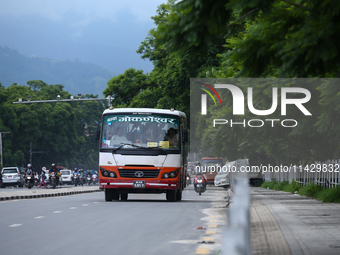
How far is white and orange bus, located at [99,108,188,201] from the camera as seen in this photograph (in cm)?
2164

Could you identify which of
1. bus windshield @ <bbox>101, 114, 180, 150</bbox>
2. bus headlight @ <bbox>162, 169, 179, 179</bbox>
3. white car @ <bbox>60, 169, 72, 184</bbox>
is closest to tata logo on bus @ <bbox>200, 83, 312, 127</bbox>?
bus windshield @ <bbox>101, 114, 180, 150</bbox>

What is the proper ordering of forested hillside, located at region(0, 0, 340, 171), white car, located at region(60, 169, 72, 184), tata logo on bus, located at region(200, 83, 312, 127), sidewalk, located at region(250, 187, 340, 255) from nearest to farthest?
forested hillside, located at region(0, 0, 340, 171), sidewalk, located at region(250, 187, 340, 255), tata logo on bus, located at region(200, 83, 312, 127), white car, located at region(60, 169, 72, 184)

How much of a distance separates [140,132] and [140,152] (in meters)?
0.78

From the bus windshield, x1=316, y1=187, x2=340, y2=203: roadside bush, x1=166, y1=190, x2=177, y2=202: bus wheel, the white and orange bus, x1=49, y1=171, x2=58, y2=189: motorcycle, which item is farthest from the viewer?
x1=49, y1=171, x2=58, y2=189: motorcycle

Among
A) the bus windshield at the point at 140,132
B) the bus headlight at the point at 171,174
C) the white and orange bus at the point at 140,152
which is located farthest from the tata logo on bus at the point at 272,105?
the bus headlight at the point at 171,174

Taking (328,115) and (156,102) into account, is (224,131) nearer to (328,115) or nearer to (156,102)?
(328,115)

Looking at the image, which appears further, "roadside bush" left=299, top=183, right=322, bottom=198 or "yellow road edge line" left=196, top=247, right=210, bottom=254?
"roadside bush" left=299, top=183, right=322, bottom=198

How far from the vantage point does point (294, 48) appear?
725 cm

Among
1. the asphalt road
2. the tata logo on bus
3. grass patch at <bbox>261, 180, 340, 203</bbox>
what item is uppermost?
the tata logo on bus

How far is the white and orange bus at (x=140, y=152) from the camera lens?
71.0ft

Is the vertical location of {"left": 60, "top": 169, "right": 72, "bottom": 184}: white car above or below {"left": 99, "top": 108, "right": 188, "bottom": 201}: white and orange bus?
below

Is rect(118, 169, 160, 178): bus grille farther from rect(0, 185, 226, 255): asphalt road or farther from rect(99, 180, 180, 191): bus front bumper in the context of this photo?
rect(0, 185, 226, 255): asphalt road

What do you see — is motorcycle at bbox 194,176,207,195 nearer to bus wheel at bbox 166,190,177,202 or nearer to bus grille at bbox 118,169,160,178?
bus wheel at bbox 166,190,177,202

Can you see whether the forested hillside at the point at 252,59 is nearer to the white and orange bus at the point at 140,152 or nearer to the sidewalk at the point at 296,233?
the sidewalk at the point at 296,233
